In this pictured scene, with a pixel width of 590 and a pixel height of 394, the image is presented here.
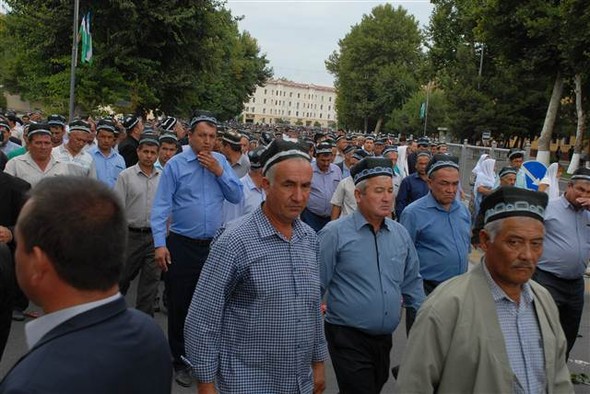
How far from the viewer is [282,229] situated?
10.3ft

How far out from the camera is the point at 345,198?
289 inches

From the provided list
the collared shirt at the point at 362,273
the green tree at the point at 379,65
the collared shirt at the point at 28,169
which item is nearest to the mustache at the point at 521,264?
the collared shirt at the point at 362,273

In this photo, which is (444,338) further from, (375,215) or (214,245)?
(375,215)

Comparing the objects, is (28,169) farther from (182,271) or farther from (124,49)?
(124,49)

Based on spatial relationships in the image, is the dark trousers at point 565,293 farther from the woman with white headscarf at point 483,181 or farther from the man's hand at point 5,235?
the man's hand at point 5,235

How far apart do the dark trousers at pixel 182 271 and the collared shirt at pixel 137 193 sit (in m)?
1.12

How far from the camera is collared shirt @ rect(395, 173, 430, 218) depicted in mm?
8489

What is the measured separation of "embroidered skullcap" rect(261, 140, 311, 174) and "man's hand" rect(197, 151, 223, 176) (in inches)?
73.4

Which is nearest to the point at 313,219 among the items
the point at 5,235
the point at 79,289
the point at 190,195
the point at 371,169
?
the point at 190,195

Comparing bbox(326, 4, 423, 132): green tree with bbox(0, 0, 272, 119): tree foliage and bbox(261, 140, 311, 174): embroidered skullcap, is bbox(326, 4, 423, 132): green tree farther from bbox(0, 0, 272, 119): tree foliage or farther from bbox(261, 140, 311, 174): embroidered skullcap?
bbox(261, 140, 311, 174): embroidered skullcap

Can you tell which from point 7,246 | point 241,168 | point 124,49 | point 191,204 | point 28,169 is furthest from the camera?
point 124,49

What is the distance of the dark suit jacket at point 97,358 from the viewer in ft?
5.17

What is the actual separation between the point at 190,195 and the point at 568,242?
10.7 feet

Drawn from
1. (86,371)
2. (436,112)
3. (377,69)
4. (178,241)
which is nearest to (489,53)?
(436,112)
